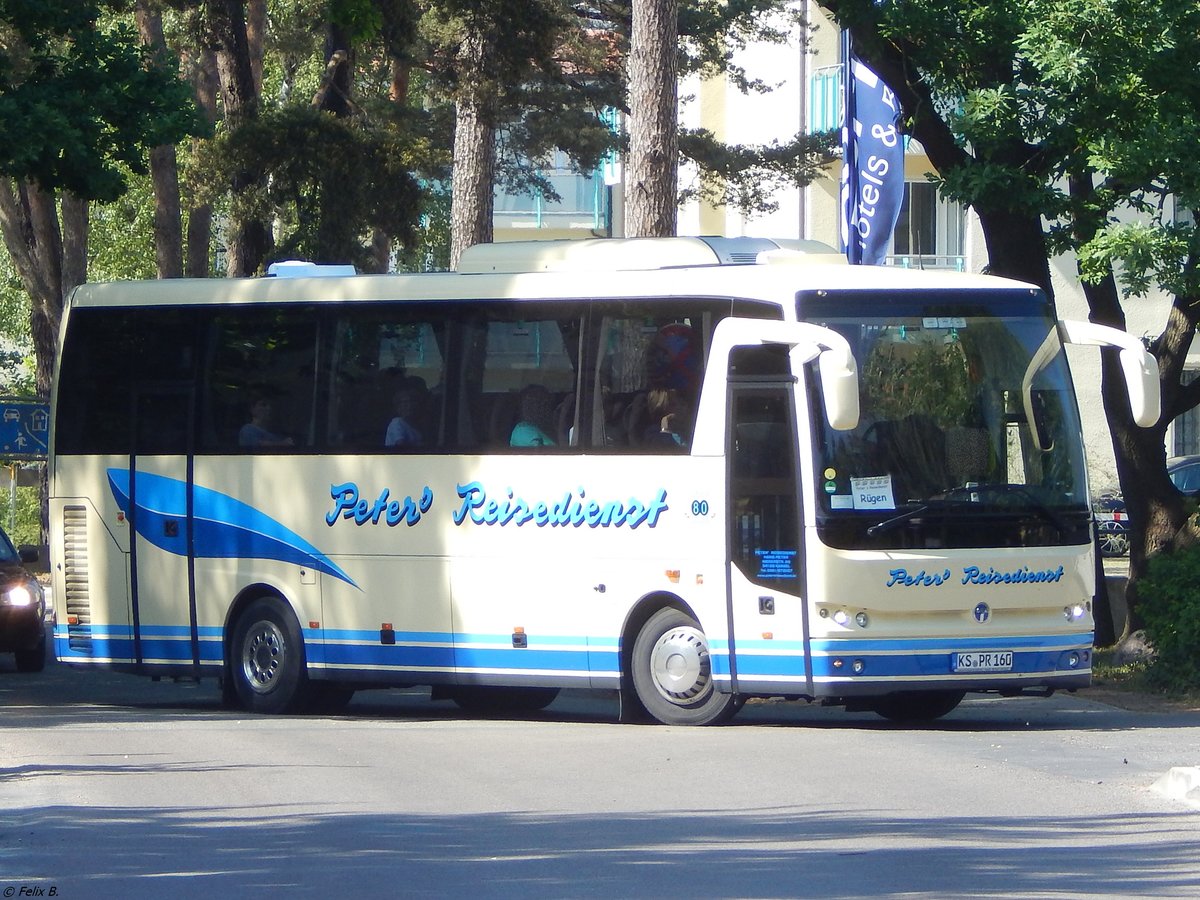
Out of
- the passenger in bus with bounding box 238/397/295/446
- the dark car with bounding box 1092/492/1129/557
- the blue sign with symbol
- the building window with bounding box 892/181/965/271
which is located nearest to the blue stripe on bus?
the passenger in bus with bounding box 238/397/295/446

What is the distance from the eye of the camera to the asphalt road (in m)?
8.12

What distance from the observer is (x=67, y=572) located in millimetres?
17344

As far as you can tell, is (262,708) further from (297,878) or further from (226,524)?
(297,878)

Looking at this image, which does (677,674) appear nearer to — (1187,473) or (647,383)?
(647,383)

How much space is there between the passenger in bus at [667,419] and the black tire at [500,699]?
3.53 metres

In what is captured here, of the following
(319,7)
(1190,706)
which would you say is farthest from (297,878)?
(319,7)

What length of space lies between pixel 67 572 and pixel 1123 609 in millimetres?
11750

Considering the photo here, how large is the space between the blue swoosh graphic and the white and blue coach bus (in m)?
0.03

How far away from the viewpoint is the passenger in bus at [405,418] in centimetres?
1556

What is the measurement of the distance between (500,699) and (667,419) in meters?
3.90

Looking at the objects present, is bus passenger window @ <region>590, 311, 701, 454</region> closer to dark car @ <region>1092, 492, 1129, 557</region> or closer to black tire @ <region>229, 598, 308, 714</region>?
black tire @ <region>229, 598, 308, 714</region>

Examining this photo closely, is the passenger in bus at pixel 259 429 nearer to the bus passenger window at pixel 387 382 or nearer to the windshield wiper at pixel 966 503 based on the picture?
the bus passenger window at pixel 387 382

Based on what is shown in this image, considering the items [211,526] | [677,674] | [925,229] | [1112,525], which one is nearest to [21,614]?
[211,526]

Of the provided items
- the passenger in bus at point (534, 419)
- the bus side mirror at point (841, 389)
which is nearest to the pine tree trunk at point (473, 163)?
the passenger in bus at point (534, 419)
